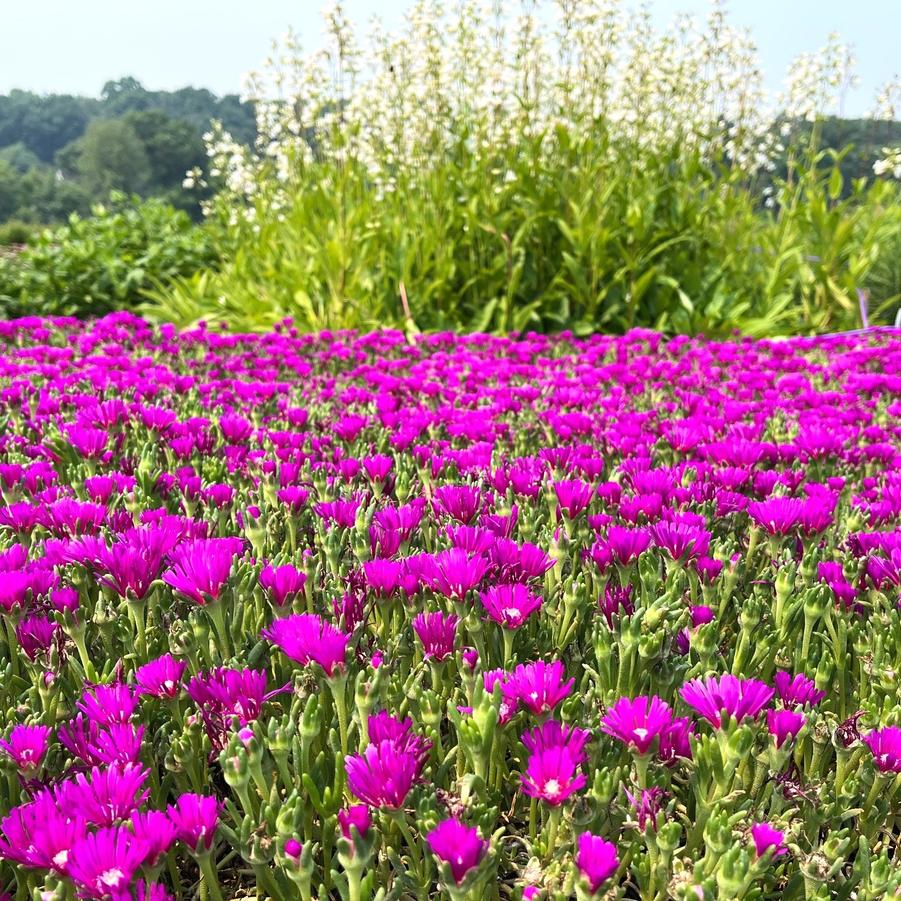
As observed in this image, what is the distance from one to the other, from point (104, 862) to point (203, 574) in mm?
605

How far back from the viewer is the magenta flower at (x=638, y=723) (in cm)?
121

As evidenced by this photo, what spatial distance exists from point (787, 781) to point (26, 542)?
1.83 metres

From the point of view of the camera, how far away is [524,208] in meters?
8.59

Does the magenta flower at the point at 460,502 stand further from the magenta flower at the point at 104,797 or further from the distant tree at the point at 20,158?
the distant tree at the point at 20,158

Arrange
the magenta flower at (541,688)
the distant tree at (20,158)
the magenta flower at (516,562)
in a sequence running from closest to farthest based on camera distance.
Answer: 1. the magenta flower at (541,688)
2. the magenta flower at (516,562)
3. the distant tree at (20,158)

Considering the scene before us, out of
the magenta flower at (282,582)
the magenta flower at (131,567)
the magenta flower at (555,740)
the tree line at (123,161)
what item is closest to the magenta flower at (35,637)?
the magenta flower at (131,567)

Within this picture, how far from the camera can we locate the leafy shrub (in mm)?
8562

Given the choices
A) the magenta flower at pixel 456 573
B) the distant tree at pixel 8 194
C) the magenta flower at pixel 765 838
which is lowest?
the magenta flower at pixel 765 838

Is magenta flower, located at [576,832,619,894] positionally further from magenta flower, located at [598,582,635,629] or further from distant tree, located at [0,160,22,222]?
distant tree, located at [0,160,22,222]

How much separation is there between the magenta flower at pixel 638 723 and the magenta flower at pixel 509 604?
0.29 meters

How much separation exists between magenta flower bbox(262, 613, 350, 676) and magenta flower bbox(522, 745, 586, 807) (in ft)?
1.24

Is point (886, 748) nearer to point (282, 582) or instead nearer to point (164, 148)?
point (282, 582)

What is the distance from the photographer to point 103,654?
69.9 inches

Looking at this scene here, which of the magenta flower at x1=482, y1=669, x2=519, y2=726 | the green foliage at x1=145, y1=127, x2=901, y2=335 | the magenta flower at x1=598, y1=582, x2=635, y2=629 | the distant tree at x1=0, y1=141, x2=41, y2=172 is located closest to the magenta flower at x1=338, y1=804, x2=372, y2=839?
the magenta flower at x1=482, y1=669, x2=519, y2=726
